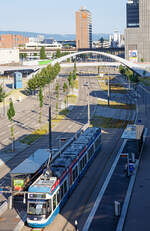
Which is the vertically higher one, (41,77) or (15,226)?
(41,77)

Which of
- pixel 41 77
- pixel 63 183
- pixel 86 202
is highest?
pixel 41 77

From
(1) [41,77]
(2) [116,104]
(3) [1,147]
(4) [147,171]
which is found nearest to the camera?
(4) [147,171]

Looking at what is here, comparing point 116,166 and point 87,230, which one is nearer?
point 87,230

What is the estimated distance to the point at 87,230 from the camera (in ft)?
79.3

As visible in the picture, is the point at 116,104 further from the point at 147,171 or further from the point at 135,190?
the point at 135,190

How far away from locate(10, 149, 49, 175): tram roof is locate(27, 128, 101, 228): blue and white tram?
1.81m

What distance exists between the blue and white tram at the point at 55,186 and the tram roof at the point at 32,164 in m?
1.81

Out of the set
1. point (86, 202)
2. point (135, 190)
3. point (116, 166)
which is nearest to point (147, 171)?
point (116, 166)

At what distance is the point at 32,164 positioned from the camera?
32875 mm

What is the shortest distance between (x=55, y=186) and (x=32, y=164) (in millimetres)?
6703

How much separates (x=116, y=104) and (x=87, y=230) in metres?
68.4

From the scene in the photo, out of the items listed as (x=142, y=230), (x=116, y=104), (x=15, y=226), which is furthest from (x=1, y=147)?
(x=116, y=104)

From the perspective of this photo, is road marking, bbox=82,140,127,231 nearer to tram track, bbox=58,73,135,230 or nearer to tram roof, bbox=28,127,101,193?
tram track, bbox=58,73,135,230

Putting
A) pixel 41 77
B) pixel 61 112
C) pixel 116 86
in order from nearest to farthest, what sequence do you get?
pixel 61 112 → pixel 41 77 → pixel 116 86
